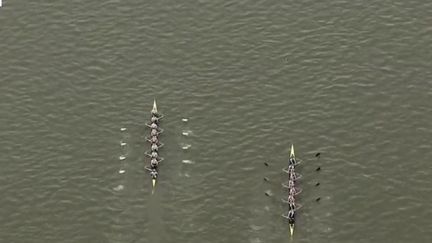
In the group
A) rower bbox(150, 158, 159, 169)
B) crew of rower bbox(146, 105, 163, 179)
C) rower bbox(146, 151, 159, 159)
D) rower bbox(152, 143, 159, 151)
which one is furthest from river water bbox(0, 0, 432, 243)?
rower bbox(152, 143, 159, 151)

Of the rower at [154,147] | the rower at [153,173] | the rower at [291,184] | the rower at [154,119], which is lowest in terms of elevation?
the rower at [291,184]

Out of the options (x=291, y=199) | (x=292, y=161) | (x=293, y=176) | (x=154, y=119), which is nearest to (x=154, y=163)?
(x=154, y=119)

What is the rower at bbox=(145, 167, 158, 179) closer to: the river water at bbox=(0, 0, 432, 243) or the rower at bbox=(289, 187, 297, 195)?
the river water at bbox=(0, 0, 432, 243)

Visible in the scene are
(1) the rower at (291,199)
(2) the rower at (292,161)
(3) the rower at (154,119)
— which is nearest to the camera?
(1) the rower at (291,199)

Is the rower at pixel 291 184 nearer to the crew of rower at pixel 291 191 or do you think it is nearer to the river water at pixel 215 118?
the crew of rower at pixel 291 191

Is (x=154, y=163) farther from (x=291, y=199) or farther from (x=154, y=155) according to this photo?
(x=291, y=199)

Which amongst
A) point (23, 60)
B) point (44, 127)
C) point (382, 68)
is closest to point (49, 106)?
point (44, 127)

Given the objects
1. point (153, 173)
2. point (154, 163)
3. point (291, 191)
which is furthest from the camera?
point (154, 163)

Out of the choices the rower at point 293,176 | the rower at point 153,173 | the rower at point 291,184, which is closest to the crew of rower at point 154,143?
the rower at point 153,173

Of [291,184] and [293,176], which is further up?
[293,176]
